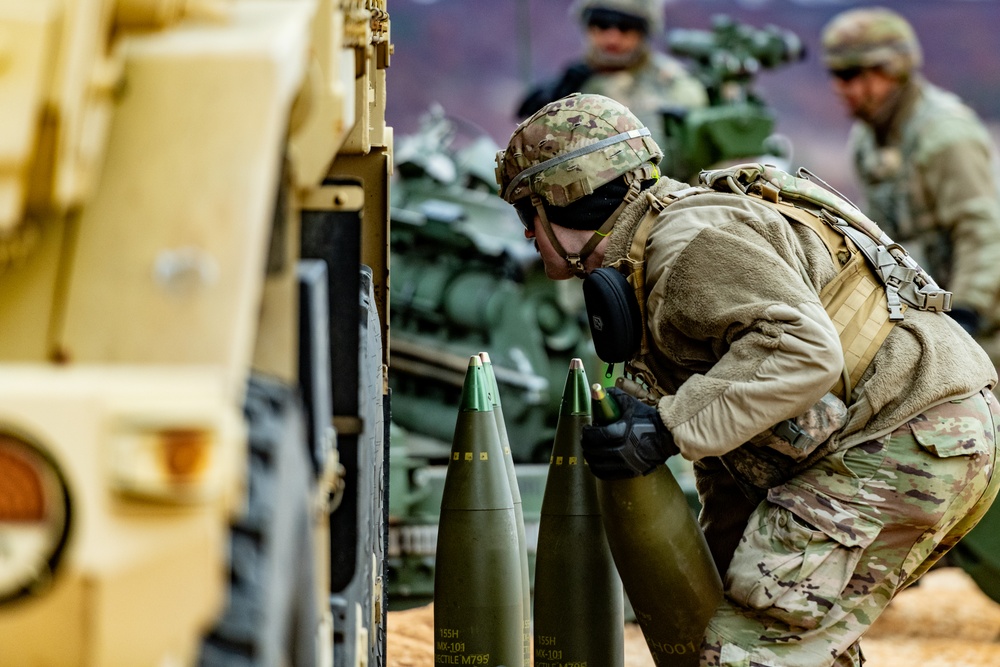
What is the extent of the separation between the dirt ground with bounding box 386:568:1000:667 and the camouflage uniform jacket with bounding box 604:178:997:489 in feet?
7.69

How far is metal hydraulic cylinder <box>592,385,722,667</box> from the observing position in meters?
4.25

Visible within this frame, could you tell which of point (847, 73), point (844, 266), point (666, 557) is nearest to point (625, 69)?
point (847, 73)

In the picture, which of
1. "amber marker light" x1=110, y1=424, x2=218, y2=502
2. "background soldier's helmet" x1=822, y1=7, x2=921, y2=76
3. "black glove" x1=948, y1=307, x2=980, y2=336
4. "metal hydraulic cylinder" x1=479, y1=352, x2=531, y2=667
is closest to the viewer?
"amber marker light" x1=110, y1=424, x2=218, y2=502

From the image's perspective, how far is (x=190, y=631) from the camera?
2.07 metres

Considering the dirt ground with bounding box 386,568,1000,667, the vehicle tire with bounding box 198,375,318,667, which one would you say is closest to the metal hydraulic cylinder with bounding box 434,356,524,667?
the dirt ground with bounding box 386,568,1000,667

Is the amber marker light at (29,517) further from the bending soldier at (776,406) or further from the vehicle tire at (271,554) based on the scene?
the bending soldier at (776,406)

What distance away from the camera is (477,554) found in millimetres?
4742

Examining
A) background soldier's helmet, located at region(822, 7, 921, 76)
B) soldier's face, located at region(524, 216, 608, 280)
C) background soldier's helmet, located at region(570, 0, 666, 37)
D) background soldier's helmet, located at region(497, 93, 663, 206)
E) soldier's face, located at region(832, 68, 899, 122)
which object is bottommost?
soldier's face, located at region(524, 216, 608, 280)

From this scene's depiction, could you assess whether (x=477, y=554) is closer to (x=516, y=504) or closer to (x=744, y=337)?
(x=516, y=504)

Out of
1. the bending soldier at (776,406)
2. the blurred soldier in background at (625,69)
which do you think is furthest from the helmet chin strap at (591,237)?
the blurred soldier in background at (625,69)

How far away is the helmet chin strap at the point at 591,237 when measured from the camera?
4.24 m

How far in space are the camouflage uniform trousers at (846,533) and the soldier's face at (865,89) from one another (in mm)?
5384

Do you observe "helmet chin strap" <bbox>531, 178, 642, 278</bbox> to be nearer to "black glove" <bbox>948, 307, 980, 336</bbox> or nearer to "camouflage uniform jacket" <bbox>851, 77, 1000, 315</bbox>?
"black glove" <bbox>948, 307, 980, 336</bbox>

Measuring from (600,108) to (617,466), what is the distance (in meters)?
1.04
